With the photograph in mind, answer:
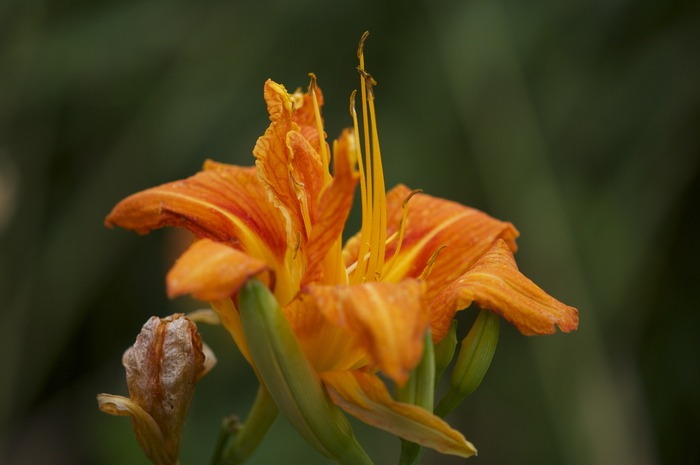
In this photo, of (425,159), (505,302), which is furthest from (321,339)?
(425,159)

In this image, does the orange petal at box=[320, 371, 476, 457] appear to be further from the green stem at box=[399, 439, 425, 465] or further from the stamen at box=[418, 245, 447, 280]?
the stamen at box=[418, 245, 447, 280]

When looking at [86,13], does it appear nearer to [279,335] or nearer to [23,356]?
[23,356]

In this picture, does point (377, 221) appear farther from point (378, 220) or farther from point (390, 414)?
point (390, 414)

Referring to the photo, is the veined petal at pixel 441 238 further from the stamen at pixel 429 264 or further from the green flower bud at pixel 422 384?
the green flower bud at pixel 422 384

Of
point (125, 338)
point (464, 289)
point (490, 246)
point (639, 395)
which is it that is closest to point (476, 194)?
point (639, 395)

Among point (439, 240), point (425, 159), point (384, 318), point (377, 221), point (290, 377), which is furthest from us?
point (425, 159)

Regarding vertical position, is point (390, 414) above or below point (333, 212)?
below
